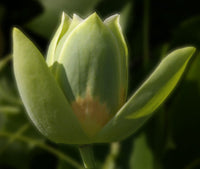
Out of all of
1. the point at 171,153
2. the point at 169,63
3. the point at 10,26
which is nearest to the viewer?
the point at 169,63

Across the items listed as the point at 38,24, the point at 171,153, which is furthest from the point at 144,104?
the point at 38,24

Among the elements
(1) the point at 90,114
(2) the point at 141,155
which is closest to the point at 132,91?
(2) the point at 141,155

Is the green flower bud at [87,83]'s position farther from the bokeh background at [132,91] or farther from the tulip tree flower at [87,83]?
the bokeh background at [132,91]

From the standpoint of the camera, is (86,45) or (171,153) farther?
(171,153)

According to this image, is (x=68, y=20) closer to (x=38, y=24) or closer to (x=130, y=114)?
(x=130, y=114)

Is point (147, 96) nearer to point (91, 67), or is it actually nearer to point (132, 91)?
point (91, 67)

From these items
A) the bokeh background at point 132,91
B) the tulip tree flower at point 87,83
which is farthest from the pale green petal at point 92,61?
the bokeh background at point 132,91

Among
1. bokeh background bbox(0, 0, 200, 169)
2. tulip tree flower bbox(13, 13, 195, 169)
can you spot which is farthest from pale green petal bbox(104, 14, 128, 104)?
bokeh background bbox(0, 0, 200, 169)

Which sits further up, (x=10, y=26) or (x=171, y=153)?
(x=10, y=26)
